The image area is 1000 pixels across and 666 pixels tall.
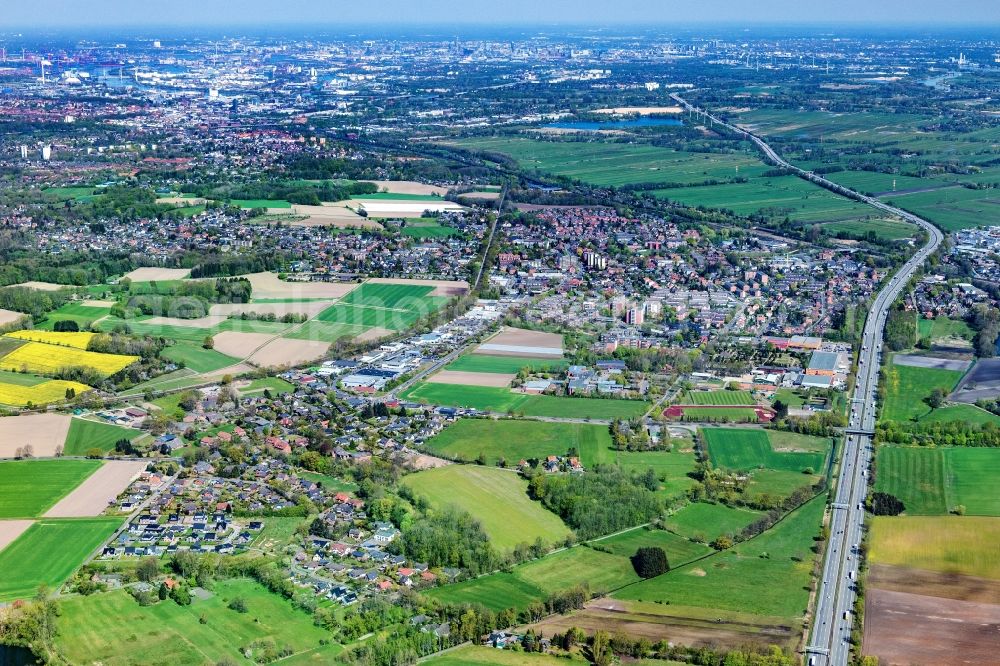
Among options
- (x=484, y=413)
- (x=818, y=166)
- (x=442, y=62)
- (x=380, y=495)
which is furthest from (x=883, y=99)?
(x=380, y=495)

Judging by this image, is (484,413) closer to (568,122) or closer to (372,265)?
(372,265)

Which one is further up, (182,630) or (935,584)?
(935,584)

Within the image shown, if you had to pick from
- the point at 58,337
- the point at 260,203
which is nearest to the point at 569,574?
the point at 58,337

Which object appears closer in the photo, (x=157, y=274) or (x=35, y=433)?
(x=35, y=433)

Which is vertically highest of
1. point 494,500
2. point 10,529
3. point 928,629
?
point 928,629

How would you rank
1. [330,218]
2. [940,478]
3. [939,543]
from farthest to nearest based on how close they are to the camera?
1. [330,218]
2. [940,478]
3. [939,543]

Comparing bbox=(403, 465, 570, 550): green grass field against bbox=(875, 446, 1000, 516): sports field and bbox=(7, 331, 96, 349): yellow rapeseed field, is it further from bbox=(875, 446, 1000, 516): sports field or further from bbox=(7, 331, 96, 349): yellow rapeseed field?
bbox=(7, 331, 96, 349): yellow rapeseed field

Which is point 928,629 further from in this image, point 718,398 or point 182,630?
point 182,630
